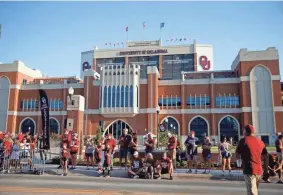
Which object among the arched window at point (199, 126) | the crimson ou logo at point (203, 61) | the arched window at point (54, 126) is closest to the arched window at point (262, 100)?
the arched window at point (199, 126)

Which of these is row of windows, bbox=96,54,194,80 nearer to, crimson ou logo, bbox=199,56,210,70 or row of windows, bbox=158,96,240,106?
crimson ou logo, bbox=199,56,210,70

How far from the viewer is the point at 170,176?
38.7 ft

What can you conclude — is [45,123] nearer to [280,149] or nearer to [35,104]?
[280,149]

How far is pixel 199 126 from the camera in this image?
3909 cm

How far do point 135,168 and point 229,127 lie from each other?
28.8 meters

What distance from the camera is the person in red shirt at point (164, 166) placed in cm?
1193

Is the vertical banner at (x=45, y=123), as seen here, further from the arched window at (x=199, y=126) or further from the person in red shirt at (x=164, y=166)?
the arched window at (x=199, y=126)

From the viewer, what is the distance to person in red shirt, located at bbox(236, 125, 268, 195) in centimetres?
502

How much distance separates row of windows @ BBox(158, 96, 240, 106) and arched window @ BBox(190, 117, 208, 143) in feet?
7.76

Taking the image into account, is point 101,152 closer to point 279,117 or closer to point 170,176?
point 170,176

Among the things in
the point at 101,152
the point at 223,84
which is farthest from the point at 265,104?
the point at 101,152

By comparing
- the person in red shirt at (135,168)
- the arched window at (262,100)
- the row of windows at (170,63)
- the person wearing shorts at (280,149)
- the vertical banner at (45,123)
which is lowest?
the person in red shirt at (135,168)

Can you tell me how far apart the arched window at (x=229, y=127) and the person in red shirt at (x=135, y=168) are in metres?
28.1

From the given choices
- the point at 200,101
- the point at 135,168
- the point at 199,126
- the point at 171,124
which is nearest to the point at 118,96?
the point at 171,124
